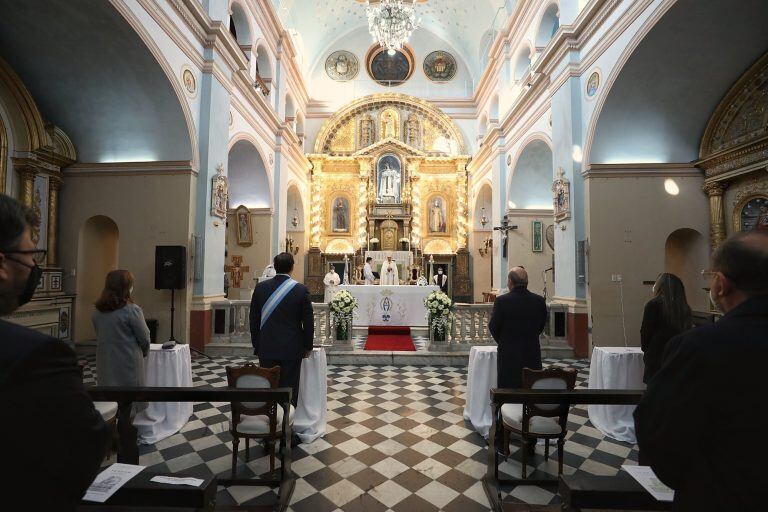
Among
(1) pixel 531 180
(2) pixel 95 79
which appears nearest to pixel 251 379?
(2) pixel 95 79

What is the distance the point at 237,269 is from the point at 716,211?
1214 centimetres

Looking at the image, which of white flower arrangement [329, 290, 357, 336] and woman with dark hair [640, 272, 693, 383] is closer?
woman with dark hair [640, 272, 693, 383]

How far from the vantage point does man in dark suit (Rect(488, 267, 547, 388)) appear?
366 centimetres

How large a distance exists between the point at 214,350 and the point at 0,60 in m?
6.16

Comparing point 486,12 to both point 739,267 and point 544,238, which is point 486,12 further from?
point 739,267

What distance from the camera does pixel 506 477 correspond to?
131 inches

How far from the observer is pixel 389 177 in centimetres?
1884

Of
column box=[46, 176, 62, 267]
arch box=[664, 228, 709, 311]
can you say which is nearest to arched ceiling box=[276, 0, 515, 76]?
column box=[46, 176, 62, 267]

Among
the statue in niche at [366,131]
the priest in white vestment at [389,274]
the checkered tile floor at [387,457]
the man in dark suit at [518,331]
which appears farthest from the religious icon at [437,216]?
the man in dark suit at [518,331]

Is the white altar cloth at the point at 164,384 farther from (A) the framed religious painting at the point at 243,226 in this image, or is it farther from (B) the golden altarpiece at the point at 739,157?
(B) the golden altarpiece at the point at 739,157

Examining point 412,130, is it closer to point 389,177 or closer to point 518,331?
point 389,177

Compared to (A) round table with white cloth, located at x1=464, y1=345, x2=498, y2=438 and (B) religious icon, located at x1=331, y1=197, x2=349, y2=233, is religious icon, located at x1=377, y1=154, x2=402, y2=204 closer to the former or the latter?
(B) religious icon, located at x1=331, y1=197, x2=349, y2=233

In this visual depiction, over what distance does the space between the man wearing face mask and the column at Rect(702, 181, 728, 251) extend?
9.83 metres

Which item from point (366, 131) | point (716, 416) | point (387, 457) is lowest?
point (387, 457)
